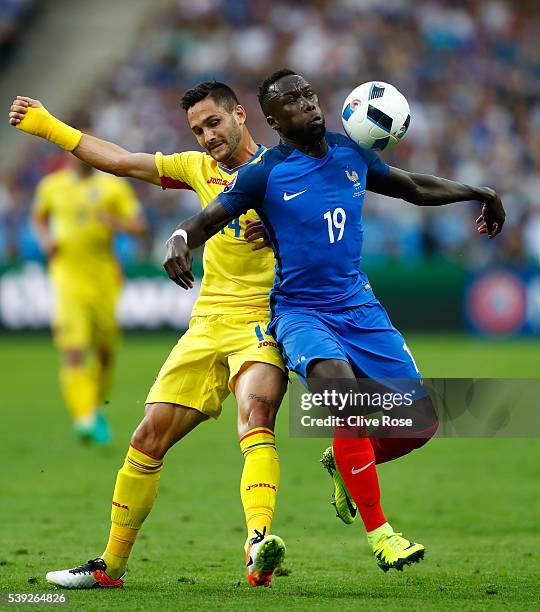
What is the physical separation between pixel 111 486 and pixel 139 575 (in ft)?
10.5

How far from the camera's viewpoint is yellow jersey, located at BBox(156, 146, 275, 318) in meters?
6.27

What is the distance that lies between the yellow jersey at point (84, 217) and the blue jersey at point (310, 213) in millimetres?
6304

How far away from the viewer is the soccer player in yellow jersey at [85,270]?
461 inches

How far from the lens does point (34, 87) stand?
93.1 feet

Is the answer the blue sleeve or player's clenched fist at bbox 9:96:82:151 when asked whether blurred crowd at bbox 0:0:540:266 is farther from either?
the blue sleeve

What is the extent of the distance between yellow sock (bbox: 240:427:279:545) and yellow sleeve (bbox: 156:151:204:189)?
1410 millimetres

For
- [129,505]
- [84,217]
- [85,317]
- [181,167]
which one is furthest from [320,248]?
[84,217]

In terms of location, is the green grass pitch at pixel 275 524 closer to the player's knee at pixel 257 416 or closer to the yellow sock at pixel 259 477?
the yellow sock at pixel 259 477

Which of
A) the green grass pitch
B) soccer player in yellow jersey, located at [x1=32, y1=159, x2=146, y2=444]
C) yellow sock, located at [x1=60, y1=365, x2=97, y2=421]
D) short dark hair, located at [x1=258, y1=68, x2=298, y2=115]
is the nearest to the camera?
the green grass pitch

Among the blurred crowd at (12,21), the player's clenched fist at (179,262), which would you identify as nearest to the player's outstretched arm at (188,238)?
the player's clenched fist at (179,262)

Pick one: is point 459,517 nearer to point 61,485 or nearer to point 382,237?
point 61,485

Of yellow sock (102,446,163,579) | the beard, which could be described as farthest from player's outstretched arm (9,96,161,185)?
yellow sock (102,446,163,579)

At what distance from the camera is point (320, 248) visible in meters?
5.92

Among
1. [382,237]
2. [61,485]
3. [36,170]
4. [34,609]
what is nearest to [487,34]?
[382,237]
